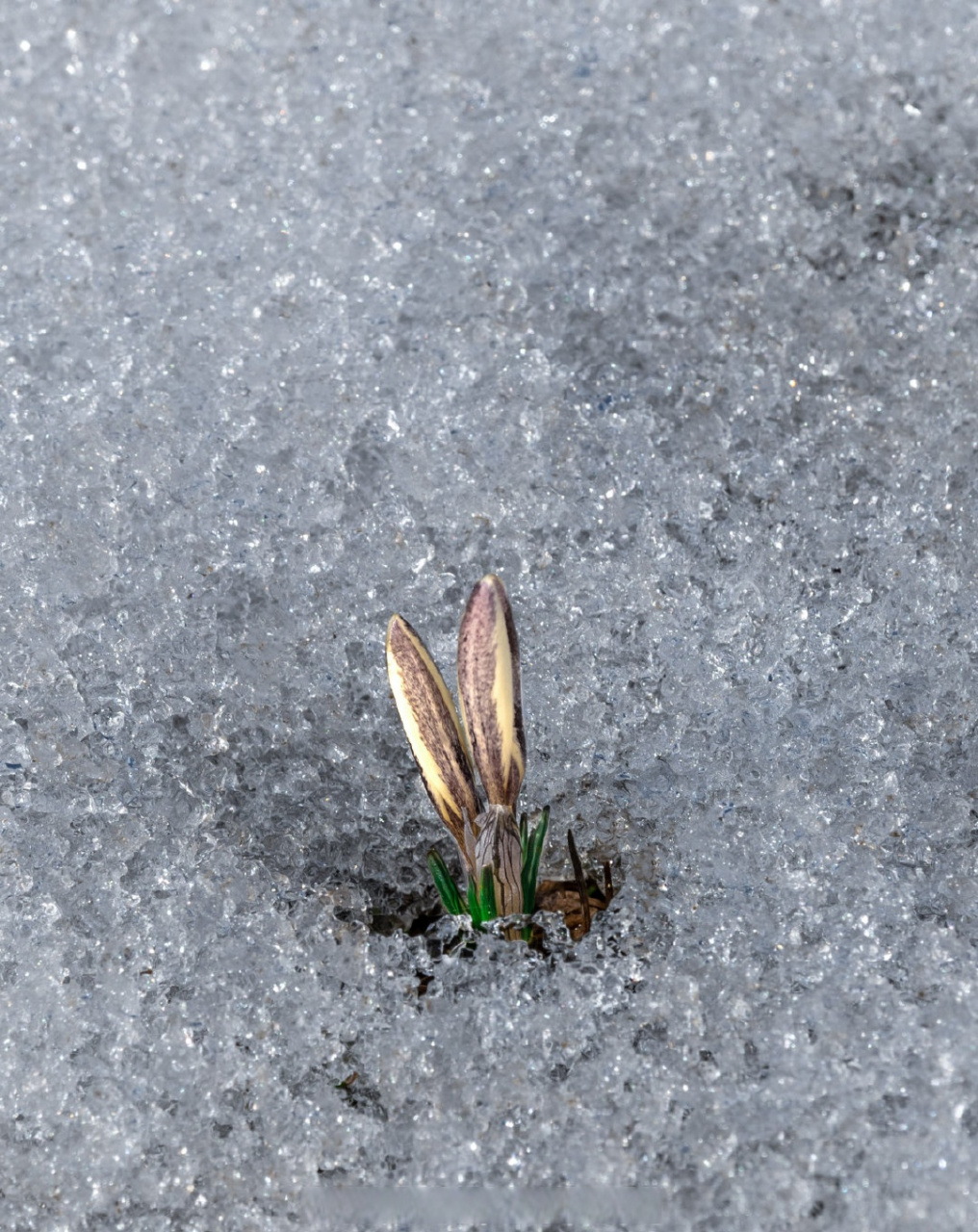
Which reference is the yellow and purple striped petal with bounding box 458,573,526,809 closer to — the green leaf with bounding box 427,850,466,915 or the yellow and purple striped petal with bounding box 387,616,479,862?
the yellow and purple striped petal with bounding box 387,616,479,862

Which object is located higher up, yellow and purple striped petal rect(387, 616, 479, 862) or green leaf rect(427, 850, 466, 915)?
yellow and purple striped petal rect(387, 616, 479, 862)

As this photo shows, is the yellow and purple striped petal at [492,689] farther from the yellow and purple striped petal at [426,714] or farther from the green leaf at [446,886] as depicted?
the green leaf at [446,886]

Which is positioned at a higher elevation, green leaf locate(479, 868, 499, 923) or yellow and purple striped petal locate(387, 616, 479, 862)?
yellow and purple striped petal locate(387, 616, 479, 862)

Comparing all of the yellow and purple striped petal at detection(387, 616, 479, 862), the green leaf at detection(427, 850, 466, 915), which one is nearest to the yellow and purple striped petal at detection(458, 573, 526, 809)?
the yellow and purple striped petal at detection(387, 616, 479, 862)

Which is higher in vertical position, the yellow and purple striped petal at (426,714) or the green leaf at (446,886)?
the yellow and purple striped petal at (426,714)

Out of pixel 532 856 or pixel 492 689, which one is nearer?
pixel 492 689

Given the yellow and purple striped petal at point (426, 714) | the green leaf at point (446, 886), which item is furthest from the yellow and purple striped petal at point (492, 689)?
the green leaf at point (446, 886)

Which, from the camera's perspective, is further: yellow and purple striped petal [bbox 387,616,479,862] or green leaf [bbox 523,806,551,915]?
green leaf [bbox 523,806,551,915]

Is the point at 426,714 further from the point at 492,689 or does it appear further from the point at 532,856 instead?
the point at 532,856

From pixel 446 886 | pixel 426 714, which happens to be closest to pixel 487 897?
pixel 446 886
